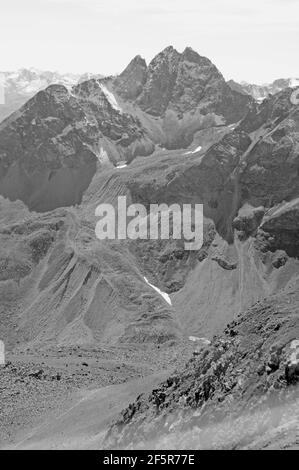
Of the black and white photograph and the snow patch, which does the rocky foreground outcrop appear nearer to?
the black and white photograph

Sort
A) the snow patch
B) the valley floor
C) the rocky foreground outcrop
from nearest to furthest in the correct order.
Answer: the rocky foreground outcrop, the valley floor, the snow patch

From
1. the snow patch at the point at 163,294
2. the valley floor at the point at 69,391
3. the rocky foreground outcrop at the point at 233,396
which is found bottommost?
the snow patch at the point at 163,294

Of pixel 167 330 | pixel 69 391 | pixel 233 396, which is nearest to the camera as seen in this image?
pixel 233 396

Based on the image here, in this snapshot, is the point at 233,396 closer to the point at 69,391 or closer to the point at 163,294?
the point at 69,391

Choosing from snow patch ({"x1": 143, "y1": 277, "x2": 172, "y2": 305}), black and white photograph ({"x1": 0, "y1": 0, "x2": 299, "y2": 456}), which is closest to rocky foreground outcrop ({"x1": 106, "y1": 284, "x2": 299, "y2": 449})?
black and white photograph ({"x1": 0, "y1": 0, "x2": 299, "y2": 456})

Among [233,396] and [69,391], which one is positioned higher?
[233,396]

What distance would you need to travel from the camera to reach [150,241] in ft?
645

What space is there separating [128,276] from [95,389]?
105333 mm

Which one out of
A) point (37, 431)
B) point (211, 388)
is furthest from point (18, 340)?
point (211, 388)

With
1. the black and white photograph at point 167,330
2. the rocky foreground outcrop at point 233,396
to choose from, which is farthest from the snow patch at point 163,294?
the rocky foreground outcrop at point 233,396

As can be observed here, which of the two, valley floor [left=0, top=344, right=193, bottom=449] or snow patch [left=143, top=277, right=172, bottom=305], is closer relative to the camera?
valley floor [left=0, top=344, right=193, bottom=449]

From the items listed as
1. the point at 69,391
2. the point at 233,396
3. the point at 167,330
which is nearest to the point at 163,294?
the point at 167,330

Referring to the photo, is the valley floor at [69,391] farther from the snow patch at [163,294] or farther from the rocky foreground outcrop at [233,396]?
the snow patch at [163,294]

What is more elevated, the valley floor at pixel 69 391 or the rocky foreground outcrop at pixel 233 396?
the rocky foreground outcrop at pixel 233 396
